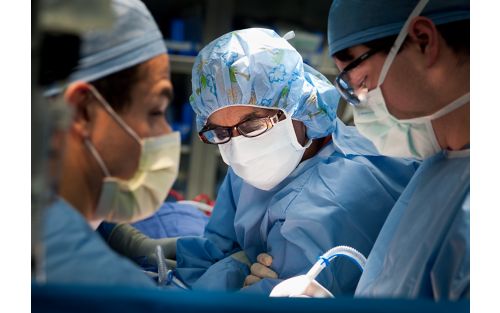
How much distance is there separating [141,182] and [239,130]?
66 cm

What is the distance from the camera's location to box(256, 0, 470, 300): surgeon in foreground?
1.34 m

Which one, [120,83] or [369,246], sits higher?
[120,83]

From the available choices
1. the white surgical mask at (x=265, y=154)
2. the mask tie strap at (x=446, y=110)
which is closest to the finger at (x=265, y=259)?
the white surgical mask at (x=265, y=154)

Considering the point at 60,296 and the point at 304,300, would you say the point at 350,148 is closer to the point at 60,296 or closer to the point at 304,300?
the point at 304,300

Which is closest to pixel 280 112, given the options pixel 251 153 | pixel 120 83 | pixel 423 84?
pixel 251 153

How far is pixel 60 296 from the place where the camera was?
1111 millimetres

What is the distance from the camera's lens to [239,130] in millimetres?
1868

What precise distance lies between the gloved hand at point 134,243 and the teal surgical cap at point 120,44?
1.03 ft

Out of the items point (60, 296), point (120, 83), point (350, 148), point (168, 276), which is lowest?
point (168, 276)

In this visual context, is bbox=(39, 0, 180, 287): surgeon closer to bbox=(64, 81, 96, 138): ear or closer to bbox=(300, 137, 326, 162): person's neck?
bbox=(64, 81, 96, 138): ear

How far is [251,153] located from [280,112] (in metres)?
0.15

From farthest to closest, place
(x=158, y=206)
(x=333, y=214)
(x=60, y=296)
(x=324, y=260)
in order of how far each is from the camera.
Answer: (x=333, y=214) < (x=324, y=260) < (x=158, y=206) < (x=60, y=296)

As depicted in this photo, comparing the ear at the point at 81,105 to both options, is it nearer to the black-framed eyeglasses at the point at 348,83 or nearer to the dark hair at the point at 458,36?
the black-framed eyeglasses at the point at 348,83

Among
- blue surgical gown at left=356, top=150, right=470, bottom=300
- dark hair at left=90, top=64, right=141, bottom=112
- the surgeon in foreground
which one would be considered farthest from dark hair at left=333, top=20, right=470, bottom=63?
dark hair at left=90, top=64, right=141, bottom=112
